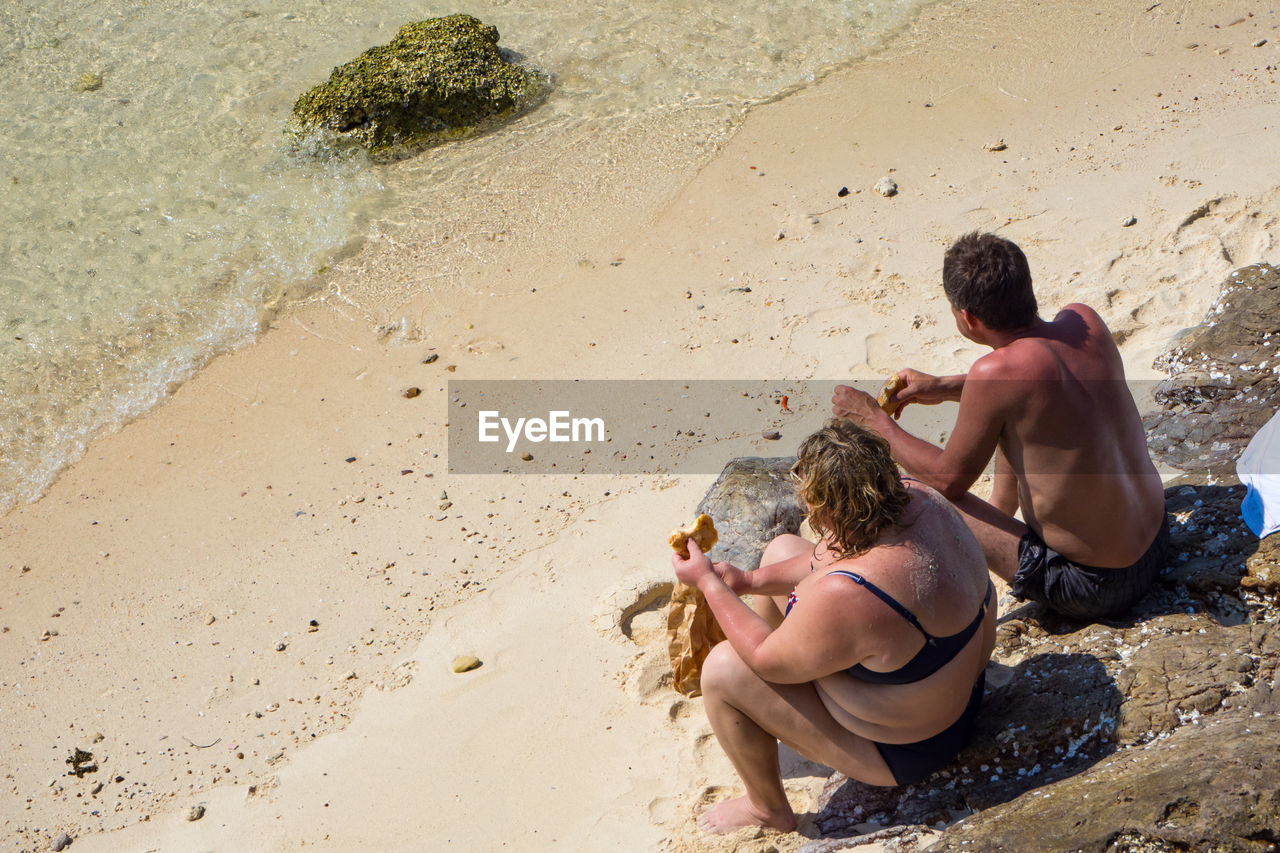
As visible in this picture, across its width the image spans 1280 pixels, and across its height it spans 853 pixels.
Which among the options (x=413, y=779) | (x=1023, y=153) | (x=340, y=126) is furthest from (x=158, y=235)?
(x=1023, y=153)

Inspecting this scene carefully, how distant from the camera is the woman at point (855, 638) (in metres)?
2.66

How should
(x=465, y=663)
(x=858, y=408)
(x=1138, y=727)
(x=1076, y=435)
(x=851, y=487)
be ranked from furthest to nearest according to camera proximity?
(x=465, y=663), (x=858, y=408), (x=1076, y=435), (x=1138, y=727), (x=851, y=487)

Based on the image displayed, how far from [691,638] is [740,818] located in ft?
2.28

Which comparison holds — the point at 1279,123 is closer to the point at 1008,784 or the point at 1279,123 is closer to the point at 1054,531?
the point at 1054,531

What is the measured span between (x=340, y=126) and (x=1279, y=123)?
618 cm

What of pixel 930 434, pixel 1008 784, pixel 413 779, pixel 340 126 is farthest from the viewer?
pixel 340 126

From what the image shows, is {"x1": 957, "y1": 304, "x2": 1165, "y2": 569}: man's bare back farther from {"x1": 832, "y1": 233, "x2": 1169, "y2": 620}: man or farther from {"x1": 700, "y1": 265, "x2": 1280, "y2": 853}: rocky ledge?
{"x1": 700, "y1": 265, "x2": 1280, "y2": 853}: rocky ledge

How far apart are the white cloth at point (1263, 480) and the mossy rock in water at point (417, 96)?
5985 millimetres

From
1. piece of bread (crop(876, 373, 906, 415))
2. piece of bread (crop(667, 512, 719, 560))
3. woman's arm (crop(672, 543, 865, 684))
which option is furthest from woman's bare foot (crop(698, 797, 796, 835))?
piece of bread (crop(876, 373, 906, 415))

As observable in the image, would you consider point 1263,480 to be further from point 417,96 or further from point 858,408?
point 417,96

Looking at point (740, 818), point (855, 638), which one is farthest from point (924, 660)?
point (740, 818)

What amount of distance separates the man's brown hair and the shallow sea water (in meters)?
3.95

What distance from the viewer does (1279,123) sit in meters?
6.36

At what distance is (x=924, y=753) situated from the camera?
9.68 feet
